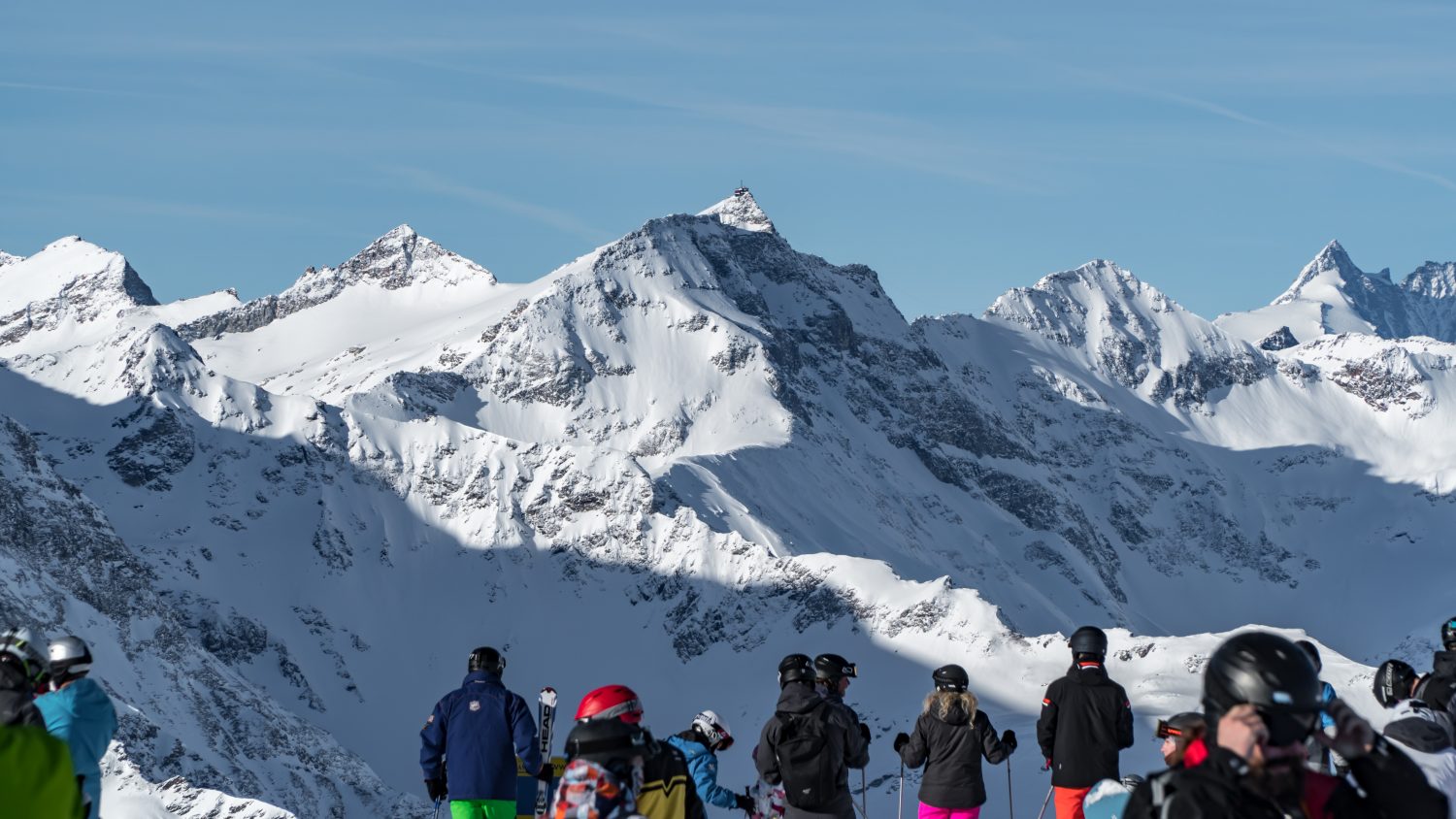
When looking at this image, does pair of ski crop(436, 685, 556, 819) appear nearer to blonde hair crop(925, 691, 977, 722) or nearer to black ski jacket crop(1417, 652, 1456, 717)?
blonde hair crop(925, 691, 977, 722)

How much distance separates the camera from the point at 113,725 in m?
14.5

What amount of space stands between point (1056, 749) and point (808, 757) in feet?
9.73

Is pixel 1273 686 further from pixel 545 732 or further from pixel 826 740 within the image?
pixel 545 732

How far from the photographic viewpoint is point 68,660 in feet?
46.3

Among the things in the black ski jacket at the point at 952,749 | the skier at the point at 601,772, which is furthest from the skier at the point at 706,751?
the skier at the point at 601,772

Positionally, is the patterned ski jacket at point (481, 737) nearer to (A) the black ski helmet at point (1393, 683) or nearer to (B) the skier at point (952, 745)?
(B) the skier at point (952, 745)

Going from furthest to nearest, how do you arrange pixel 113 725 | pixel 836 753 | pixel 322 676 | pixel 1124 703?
1. pixel 322 676
2. pixel 1124 703
3. pixel 836 753
4. pixel 113 725

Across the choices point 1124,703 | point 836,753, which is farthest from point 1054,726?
point 836,753

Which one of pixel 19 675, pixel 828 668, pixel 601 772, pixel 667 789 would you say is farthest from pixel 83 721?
pixel 828 668

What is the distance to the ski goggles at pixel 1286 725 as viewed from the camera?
327 inches

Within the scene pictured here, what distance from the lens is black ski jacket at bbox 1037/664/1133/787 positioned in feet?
60.1

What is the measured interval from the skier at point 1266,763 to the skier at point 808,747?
8.79 meters

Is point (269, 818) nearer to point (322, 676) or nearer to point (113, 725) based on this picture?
point (113, 725)

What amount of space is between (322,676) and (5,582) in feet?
224
